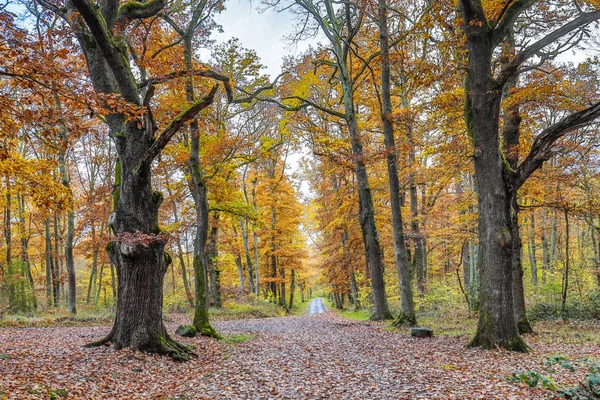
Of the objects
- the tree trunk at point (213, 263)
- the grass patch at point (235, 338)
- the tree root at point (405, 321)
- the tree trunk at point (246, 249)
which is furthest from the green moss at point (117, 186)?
the tree trunk at point (246, 249)

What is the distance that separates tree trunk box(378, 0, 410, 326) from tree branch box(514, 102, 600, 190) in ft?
15.8

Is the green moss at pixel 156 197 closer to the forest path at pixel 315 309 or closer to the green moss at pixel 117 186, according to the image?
the green moss at pixel 117 186

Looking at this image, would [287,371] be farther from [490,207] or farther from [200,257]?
[490,207]

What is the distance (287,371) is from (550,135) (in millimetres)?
7290

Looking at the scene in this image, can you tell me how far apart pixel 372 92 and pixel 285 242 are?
44.9ft

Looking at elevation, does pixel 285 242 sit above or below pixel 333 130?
below

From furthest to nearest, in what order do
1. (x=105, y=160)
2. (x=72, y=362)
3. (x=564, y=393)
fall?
1. (x=105, y=160)
2. (x=72, y=362)
3. (x=564, y=393)

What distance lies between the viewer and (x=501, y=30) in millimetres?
7844

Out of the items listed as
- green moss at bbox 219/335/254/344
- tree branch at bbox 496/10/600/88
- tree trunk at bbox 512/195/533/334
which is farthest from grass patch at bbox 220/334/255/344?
tree branch at bbox 496/10/600/88

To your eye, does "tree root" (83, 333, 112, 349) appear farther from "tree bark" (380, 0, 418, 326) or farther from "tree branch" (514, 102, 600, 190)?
"tree branch" (514, 102, 600, 190)

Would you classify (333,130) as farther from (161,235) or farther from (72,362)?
(72,362)

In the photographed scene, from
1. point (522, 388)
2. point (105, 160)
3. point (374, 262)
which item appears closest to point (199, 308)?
point (374, 262)

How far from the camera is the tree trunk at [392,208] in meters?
12.5

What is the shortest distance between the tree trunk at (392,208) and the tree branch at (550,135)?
4831 millimetres
